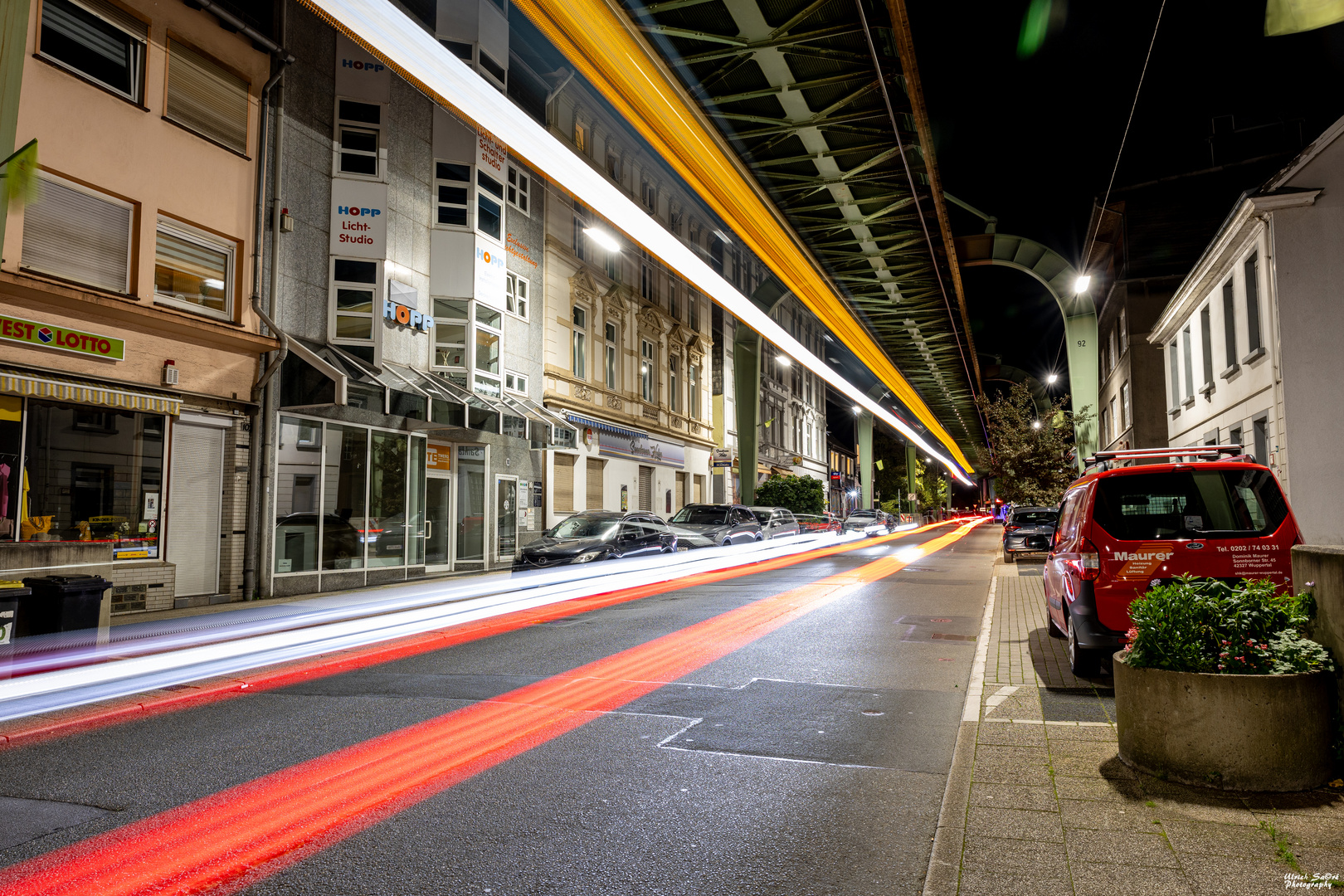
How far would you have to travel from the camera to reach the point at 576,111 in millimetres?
27875

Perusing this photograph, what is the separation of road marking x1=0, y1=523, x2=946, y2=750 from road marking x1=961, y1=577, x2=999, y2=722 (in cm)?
585

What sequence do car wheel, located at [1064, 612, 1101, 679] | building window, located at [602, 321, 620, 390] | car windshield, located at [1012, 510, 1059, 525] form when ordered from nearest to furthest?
car wheel, located at [1064, 612, 1101, 679] < car windshield, located at [1012, 510, 1059, 525] < building window, located at [602, 321, 620, 390]

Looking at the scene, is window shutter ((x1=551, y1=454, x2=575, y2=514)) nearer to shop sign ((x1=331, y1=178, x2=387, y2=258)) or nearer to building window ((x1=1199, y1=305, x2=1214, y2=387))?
shop sign ((x1=331, y1=178, x2=387, y2=258))

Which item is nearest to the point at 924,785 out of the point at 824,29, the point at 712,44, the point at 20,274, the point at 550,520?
the point at 20,274

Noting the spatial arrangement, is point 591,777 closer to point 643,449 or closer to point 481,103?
point 481,103

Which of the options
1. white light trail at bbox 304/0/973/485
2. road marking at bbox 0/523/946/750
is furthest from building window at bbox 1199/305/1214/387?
road marking at bbox 0/523/946/750

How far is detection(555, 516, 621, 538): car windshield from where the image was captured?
19516 millimetres

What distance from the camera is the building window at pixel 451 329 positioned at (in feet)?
69.4

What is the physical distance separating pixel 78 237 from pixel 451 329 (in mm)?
8959

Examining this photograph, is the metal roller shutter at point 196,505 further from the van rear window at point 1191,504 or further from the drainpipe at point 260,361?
the van rear window at point 1191,504

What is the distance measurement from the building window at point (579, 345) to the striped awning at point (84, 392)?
1444 cm

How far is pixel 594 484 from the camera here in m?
29.1

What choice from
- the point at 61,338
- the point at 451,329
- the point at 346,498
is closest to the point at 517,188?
the point at 451,329

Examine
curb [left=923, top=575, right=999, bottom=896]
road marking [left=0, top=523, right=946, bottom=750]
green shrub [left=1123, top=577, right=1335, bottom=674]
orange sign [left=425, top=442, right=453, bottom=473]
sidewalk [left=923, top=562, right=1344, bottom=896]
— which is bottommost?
road marking [left=0, top=523, right=946, bottom=750]
